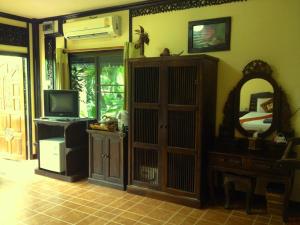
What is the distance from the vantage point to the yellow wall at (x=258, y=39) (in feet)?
10.0

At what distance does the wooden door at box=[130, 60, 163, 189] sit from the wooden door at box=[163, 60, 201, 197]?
130 millimetres

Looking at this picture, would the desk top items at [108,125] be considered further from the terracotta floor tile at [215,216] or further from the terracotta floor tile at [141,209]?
the terracotta floor tile at [215,216]

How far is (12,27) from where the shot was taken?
4.74 meters

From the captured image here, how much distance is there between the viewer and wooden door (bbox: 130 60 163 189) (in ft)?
11.1

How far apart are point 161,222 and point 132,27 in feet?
8.80

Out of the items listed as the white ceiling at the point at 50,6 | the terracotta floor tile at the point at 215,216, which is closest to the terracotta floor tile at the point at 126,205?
the terracotta floor tile at the point at 215,216

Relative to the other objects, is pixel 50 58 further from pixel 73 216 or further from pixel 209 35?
pixel 73 216

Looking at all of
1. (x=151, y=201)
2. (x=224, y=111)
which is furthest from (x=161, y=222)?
(x=224, y=111)

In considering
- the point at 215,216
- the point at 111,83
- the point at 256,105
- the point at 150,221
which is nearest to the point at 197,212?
the point at 215,216

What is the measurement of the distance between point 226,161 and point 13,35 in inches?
158

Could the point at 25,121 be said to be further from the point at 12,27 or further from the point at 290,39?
the point at 290,39

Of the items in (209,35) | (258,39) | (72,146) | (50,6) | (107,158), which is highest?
(50,6)

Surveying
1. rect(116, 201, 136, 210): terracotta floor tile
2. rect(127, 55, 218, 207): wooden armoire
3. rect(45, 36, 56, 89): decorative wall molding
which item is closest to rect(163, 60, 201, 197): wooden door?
rect(127, 55, 218, 207): wooden armoire

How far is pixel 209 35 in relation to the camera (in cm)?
350
